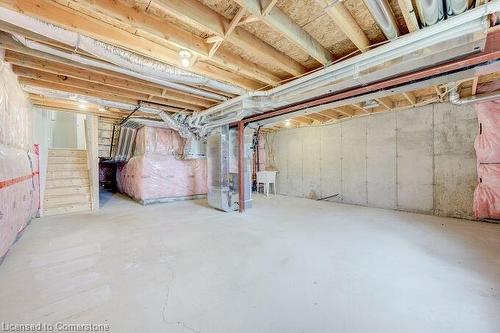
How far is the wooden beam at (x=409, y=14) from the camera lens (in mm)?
1500

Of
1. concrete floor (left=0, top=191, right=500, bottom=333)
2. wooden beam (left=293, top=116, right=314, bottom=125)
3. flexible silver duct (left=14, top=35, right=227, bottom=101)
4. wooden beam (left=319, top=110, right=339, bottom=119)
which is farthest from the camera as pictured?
wooden beam (left=293, top=116, right=314, bottom=125)

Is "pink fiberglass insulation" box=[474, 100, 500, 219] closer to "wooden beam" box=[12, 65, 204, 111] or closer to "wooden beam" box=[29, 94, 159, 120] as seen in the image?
"wooden beam" box=[12, 65, 204, 111]

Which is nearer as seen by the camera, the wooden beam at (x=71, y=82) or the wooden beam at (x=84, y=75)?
the wooden beam at (x=84, y=75)

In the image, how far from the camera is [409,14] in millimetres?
1590

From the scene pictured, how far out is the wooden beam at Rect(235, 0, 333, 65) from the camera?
1.57m

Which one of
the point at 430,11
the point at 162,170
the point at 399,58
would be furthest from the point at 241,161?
the point at 430,11

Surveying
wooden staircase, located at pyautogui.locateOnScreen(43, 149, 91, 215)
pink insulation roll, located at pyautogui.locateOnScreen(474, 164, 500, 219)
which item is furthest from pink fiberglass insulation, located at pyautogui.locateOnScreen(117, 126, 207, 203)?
pink insulation roll, located at pyautogui.locateOnScreen(474, 164, 500, 219)

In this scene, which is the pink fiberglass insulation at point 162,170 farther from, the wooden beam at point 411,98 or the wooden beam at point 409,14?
the wooden beam at point 409,14

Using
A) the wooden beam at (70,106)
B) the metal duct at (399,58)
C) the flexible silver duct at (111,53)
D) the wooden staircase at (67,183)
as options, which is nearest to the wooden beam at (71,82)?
the wooden beam at (70,106)

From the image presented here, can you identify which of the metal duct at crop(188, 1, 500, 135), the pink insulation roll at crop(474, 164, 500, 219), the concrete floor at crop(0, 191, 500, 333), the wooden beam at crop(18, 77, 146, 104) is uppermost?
the wooden beam at crop(18, 77, 146, 104)

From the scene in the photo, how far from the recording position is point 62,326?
4.18 feet

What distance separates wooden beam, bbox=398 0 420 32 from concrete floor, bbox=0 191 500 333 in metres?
2.06

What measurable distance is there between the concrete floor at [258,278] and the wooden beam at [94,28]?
207cm

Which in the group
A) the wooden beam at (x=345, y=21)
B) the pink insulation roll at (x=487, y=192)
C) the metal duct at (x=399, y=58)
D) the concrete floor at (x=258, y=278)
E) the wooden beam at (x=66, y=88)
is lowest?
the concrete floor at (x=258, y=278)
